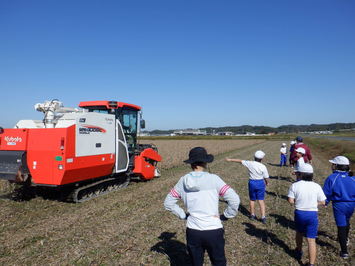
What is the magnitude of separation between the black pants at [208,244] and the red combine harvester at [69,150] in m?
4.97

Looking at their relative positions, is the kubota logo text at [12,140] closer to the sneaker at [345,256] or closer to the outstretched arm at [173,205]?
the outstretched arm at [173,205]

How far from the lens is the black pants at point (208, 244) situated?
2.87 m

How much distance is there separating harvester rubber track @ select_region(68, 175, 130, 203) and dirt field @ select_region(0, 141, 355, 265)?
1.07 feet

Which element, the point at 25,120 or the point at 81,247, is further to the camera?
the point at 25,120

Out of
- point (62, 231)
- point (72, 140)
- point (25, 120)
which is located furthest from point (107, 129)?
point (62, 231)

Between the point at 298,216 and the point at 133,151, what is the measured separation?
7415 millimetres

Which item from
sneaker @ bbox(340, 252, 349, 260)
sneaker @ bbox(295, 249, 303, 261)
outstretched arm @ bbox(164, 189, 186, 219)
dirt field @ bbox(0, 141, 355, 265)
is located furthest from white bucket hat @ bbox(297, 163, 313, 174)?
Result: outstretched arm @ bbox(164, 189, 186, 219)

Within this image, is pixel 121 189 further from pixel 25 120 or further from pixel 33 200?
pixel 25 120

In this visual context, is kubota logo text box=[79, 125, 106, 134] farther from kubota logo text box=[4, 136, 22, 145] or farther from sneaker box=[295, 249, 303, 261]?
sneaker box=[295, 249, 303, 261]

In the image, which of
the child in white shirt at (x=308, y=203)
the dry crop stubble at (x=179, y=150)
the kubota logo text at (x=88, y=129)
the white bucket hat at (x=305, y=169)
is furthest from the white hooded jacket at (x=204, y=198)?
the dry crop stubble at (x=179, y=150)

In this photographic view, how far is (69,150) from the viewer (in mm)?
6887

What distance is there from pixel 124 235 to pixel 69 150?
9.33ft

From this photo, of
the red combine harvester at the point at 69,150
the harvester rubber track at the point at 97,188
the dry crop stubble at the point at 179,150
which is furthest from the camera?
the dry crop stubble at the point at 179,150

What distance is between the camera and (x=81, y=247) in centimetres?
495
